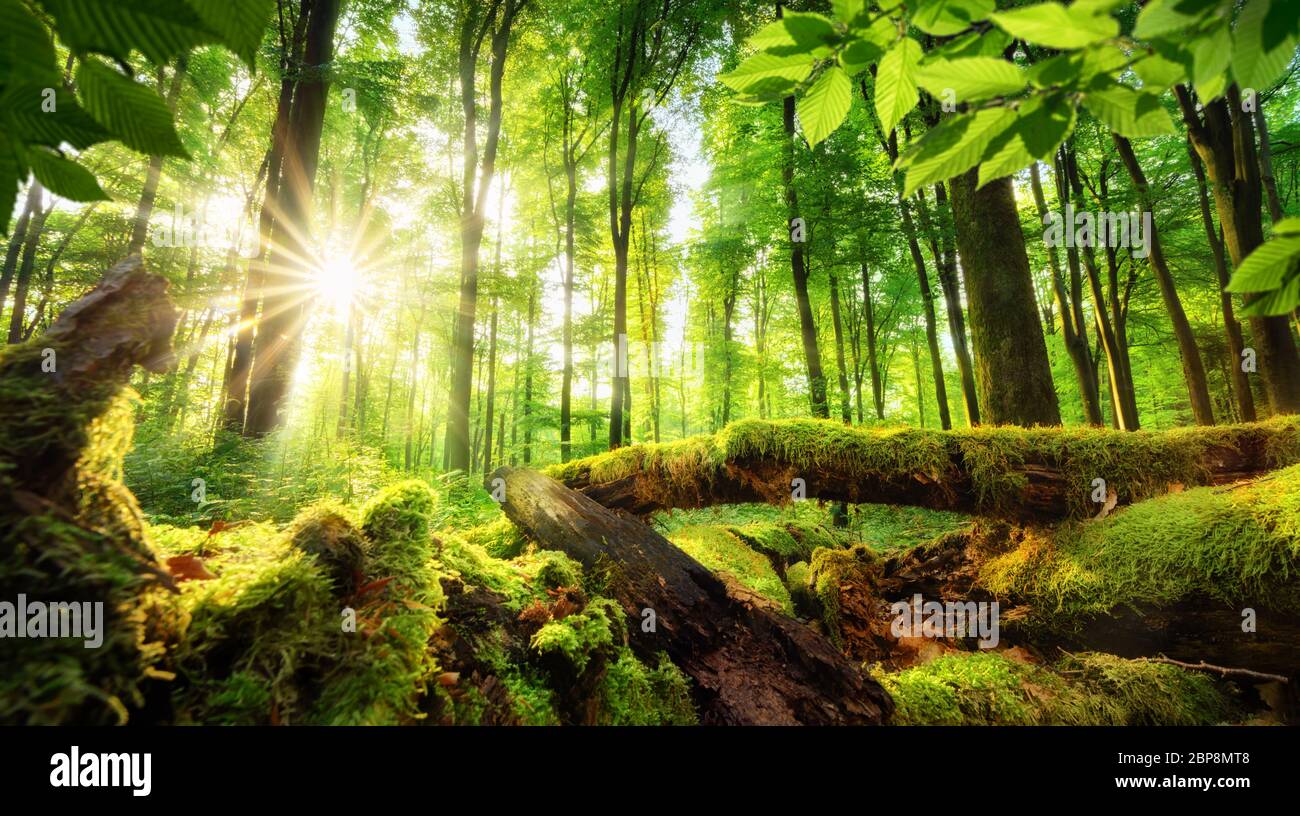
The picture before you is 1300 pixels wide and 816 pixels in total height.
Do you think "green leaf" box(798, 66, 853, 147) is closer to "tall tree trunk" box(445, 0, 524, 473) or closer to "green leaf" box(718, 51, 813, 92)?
"green leaf" box(718, 51, 813, 92)

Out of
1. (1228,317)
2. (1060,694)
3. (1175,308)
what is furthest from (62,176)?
(1175,308)

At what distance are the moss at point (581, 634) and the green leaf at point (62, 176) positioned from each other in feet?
6.13

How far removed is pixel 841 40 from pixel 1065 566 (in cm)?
430

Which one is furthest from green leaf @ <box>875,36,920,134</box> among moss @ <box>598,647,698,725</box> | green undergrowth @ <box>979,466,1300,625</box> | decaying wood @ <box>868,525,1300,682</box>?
decaying wood @ <box>868,525,1300,682</box>

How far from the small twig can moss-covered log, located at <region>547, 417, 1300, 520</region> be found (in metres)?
1.06

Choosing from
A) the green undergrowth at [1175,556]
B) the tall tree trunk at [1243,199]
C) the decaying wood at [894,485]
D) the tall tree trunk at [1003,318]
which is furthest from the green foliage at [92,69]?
the tall tree trunk at [1243,199]

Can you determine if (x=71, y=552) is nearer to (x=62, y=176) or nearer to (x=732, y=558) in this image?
(x=62, y=176)

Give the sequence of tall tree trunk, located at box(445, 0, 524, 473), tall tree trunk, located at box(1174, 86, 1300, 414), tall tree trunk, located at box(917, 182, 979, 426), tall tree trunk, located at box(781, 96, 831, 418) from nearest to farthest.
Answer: tall tree trunk, located at box(1174, 86, 1300, 414) < tall tree trunk, located at box(781, 96, 831, 418) < tall tree trunk, located at box(917, 182, 979, 426) < tall tree trunk, located at box(445, 0, 524, 473)

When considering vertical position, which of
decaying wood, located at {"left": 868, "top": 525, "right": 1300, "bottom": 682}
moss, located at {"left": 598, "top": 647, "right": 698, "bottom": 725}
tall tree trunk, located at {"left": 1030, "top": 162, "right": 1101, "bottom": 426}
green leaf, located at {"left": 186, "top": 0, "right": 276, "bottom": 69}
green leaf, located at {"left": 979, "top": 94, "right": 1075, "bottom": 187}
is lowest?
decaying wood, located at {"left": 868, "top": 525, "right": 1300, "bottom": 682}

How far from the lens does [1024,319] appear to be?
5402 millimetres

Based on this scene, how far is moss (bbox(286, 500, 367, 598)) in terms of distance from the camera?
1.60 m

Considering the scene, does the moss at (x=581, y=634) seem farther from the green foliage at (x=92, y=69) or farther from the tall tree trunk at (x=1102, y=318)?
the tall tree trunk at (x=1102, y=318)

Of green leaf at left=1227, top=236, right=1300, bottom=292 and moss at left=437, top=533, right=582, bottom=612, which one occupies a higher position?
green leaf at left=1227, top=236, right=1300, bottom=292

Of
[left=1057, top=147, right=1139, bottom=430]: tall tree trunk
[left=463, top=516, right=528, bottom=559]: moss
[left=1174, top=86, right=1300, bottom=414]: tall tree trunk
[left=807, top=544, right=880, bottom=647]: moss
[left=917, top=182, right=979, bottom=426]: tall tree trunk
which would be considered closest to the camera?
[left=463, top=516, right=528, bottom=559]: moss
